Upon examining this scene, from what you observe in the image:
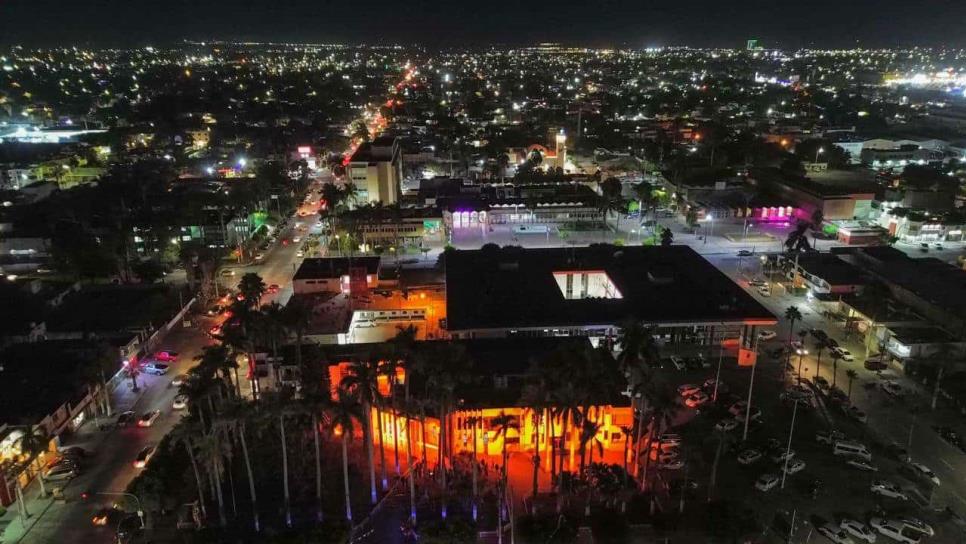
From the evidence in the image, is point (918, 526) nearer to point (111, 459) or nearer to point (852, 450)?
point (852, 450)

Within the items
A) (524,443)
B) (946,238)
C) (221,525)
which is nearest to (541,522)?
(524,443)

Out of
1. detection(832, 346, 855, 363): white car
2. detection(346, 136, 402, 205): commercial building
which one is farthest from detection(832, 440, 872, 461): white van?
detection(346, 136, 402, 205): commercial building

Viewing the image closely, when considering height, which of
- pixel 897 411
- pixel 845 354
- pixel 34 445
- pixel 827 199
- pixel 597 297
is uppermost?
pixel 827 199

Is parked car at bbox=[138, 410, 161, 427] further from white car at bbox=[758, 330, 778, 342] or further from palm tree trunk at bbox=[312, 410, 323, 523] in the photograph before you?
white car at bbox=[758, 330, 778, 342]

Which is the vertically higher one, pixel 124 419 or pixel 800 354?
pixel 800 354

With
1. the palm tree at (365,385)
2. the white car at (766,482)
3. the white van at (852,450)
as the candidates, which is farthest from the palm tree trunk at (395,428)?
the white van at (852,450)

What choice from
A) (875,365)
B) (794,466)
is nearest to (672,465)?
(794,466)

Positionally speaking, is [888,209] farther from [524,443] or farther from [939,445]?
[524,443]
